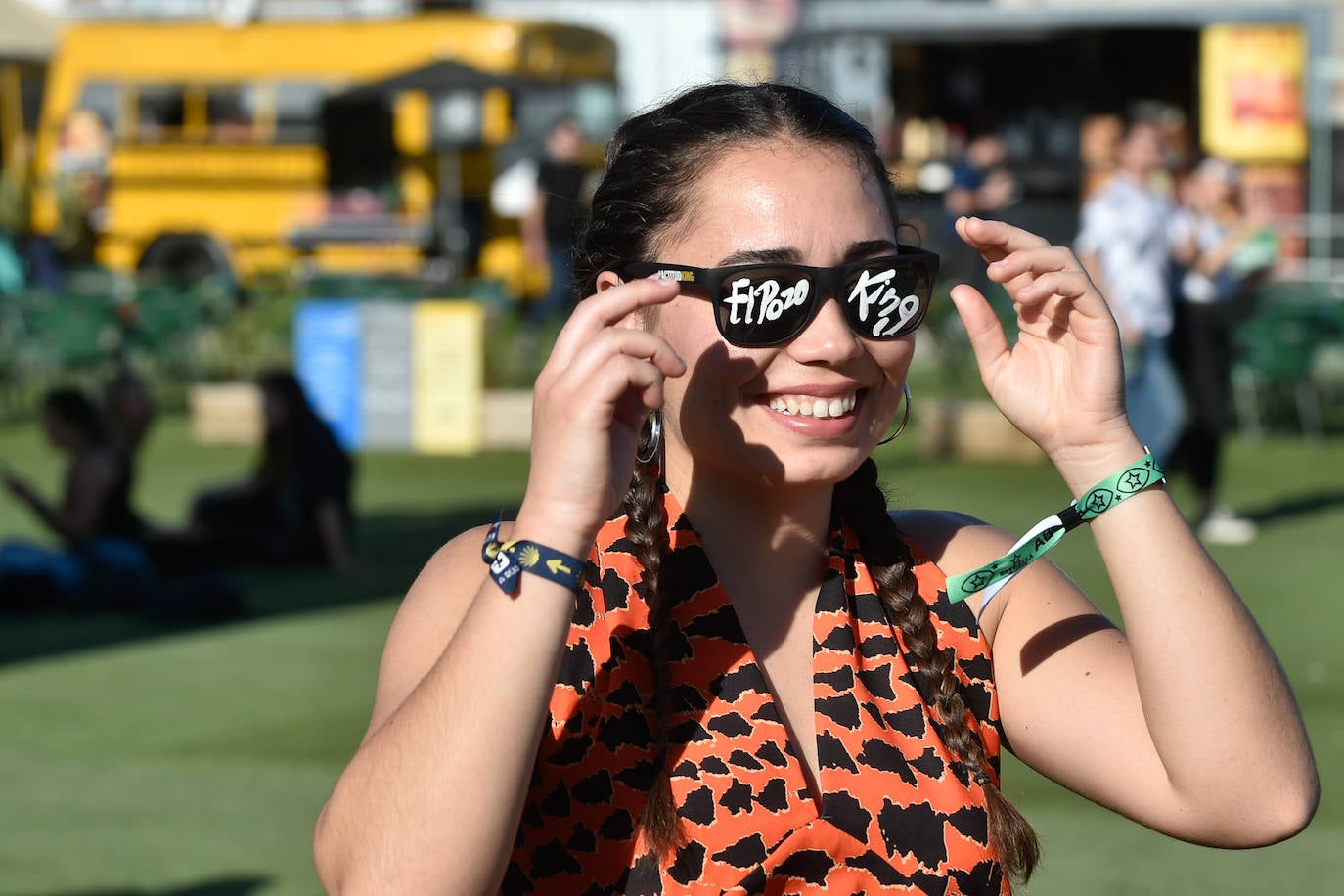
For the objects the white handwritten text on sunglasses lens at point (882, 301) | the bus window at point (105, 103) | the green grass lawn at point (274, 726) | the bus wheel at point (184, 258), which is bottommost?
the green grass lawn at point (274, 726)

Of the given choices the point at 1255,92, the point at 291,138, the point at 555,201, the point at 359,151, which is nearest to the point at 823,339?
the point at 555,201

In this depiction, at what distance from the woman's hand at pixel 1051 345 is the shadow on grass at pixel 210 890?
3.18 metres

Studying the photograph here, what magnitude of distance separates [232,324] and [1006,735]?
1578 centimetres

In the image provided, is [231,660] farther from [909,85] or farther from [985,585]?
[909,85]

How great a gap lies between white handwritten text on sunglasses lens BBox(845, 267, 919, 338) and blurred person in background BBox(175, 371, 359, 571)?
7.37 metres

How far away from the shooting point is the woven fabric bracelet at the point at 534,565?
6.42 feet

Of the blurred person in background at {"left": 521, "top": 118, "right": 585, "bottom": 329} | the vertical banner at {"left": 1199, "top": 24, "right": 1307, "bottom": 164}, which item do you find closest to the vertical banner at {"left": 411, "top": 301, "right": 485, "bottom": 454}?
the blurred person in background at {"left": 521, "top": 118, "right": 585, "bottom": 329}

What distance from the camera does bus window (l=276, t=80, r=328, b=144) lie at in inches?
853

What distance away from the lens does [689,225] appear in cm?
229

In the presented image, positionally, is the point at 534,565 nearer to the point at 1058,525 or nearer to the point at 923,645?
the point at 923,645

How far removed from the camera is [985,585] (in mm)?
2330

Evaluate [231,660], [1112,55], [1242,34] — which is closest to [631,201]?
[231,660]

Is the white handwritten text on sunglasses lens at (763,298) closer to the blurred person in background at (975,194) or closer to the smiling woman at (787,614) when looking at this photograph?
the smiling woman at (787,614)

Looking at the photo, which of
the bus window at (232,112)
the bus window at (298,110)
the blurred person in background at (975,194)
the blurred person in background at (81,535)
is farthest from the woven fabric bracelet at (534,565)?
the bus window at (232,112)
